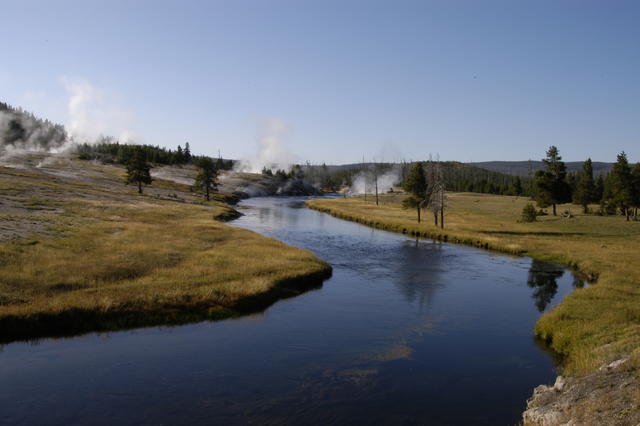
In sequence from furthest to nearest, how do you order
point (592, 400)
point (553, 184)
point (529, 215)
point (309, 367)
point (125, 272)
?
point (553, 184)
point (529, 215)
point (125, 272)
point (309, 367)
point (592, 400)

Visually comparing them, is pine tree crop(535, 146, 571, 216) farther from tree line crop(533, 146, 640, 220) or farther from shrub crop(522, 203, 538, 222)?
shrub crop(522, 203, 538, 222)

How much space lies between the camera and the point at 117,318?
926 inches

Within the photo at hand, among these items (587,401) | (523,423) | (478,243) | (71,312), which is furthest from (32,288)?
(478,243)

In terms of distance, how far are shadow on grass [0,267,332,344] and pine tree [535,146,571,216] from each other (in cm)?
6821

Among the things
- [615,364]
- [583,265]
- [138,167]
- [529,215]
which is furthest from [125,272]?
[138,167]

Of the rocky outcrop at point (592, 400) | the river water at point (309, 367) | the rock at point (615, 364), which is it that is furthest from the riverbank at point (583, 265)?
the river water at point (309, 367)

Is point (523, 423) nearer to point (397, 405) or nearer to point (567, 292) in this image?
point (397, 405)

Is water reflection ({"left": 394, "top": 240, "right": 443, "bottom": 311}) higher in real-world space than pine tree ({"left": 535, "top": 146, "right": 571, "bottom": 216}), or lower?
lower

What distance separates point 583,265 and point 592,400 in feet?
103

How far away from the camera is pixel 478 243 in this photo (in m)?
56.3

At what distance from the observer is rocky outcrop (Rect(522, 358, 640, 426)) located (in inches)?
487

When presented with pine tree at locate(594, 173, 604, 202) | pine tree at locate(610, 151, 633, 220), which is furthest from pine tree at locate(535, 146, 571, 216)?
pine tree at locate(594, 173, 604, 202)

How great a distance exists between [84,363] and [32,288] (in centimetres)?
843

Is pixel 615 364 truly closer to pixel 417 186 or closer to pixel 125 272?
pixel 125 272
